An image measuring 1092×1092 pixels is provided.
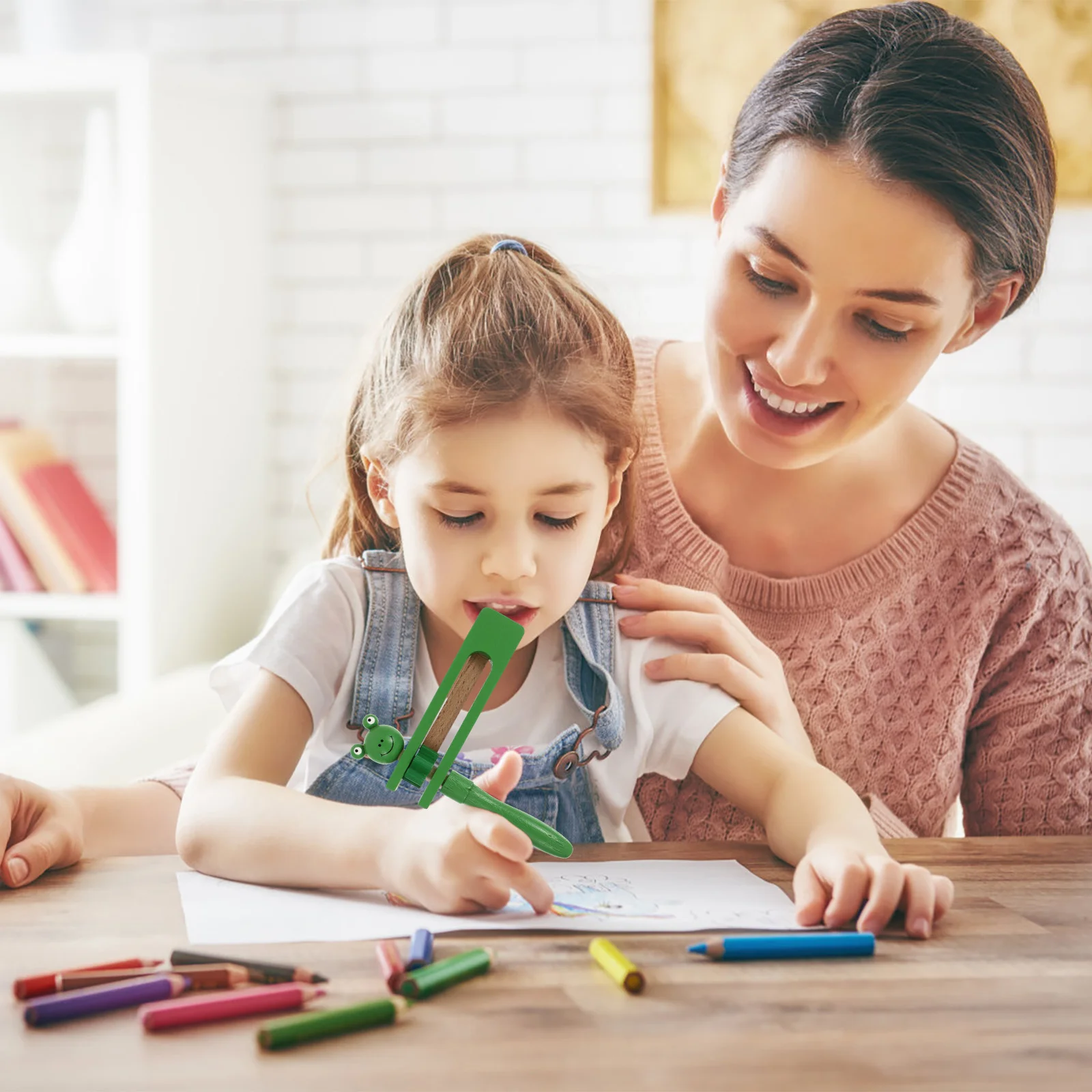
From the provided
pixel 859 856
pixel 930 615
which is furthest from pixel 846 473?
pixel 859 856

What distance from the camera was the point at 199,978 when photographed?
709mm

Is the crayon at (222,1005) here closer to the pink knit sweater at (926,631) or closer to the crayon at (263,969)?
the crayon at (263,969)

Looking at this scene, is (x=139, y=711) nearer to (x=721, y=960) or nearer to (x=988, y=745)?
(x=988, y=745)

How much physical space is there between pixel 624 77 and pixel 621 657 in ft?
6.36

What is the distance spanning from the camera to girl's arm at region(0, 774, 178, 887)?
36.6 inches

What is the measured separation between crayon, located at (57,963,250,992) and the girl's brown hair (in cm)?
47

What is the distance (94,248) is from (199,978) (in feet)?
7.62

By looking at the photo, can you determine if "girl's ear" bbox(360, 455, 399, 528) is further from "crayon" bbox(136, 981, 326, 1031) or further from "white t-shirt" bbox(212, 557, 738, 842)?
"crayon" bbox(136, 981, 326, 1031)

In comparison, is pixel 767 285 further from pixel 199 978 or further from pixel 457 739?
pixel 199 978

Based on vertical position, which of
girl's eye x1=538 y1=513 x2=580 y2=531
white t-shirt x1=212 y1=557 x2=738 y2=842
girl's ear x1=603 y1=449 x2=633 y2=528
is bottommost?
white t-shirt x1=212 y1=557 x2=738 y2=842

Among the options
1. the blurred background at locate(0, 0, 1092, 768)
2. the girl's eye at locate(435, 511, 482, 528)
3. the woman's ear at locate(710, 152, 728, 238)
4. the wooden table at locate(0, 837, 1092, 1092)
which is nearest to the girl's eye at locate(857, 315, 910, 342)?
the woman's ear at locate(710, 152, 728, 238)

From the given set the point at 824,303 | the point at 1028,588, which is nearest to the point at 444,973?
the point at 824,303

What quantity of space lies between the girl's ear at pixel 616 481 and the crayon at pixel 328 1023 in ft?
1.82

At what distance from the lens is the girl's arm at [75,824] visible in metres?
0.93
